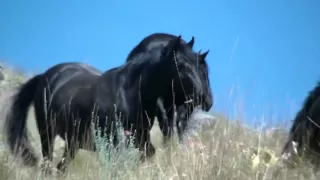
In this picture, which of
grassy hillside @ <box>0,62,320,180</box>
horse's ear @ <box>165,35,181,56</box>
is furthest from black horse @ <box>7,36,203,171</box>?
grassy hillside @ <box>0,62,320,180</box>

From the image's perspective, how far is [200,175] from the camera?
2857mm

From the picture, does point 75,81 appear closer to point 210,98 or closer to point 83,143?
point 83,143

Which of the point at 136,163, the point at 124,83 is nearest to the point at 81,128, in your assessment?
the point at 124,83

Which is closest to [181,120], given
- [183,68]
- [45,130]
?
[183,68]

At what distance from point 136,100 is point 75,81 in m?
0.97

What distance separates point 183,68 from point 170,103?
360 millimetres

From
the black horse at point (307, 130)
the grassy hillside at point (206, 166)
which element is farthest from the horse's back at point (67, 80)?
the black horse at point (307, 130)

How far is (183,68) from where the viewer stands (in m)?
4.71

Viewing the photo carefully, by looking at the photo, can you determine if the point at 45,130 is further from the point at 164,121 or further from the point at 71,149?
the point at 164,121

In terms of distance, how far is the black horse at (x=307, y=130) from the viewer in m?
3.63

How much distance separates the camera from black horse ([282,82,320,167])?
363 centimetres

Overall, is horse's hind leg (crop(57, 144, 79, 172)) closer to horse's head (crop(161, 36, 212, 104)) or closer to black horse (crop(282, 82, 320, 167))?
horse's head (crop(161, 36, 212, 104))

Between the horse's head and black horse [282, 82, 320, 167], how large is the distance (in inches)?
37.0

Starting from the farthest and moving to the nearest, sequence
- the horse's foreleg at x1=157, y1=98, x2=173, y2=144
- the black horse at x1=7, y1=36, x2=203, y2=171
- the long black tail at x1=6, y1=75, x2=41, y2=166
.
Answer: the long black tail at x1=6, y1=75, x2=41, y2=166 < the horse's foreleg at x1=157, y1=98, x2=173, y2=144 < the black horse at x1=7, y1=36, x2=203, y2=171
